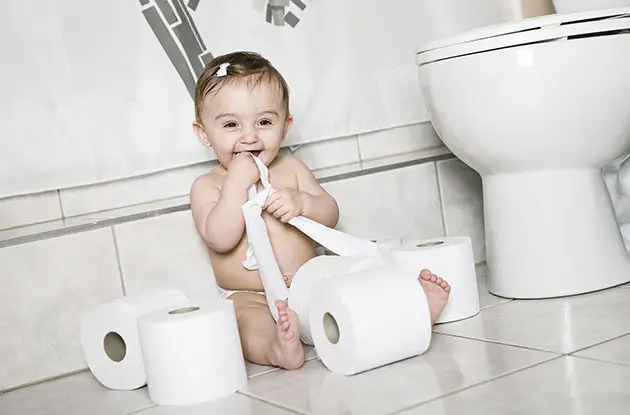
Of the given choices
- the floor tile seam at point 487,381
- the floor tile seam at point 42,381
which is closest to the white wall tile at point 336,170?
the floor tile seam at point 42,381

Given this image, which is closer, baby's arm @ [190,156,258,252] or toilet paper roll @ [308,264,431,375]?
toilet paper roll @ [308,264,431,375]

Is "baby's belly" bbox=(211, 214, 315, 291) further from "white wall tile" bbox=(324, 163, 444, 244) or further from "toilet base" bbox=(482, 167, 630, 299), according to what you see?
"toilet base" bbox=(482, 167, 630, 299)

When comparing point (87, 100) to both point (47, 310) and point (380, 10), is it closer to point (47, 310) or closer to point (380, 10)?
point (47, 310)

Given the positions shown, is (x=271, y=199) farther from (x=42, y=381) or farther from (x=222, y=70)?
(x=42, y=381)

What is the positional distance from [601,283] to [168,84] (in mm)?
897

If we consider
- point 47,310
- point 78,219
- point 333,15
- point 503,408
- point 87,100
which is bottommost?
point 503,408

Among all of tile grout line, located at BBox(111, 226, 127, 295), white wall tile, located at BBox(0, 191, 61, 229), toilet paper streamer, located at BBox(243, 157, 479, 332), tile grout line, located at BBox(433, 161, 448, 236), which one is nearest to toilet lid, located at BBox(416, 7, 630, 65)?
toilet paper streamer, located at BBox(243, 157, 479, 332)

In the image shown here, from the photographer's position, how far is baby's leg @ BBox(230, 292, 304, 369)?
53.2 inches

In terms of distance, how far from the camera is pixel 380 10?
6.62 ft

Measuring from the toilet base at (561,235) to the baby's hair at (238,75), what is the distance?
1.52 ft

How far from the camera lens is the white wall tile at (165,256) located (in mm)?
1615

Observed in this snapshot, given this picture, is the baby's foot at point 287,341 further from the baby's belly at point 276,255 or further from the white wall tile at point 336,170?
the white wall tile at point 336,170

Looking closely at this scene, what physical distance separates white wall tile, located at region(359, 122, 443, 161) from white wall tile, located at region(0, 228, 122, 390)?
0.69 m

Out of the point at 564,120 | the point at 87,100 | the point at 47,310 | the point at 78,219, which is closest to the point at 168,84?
the point at 87,100
